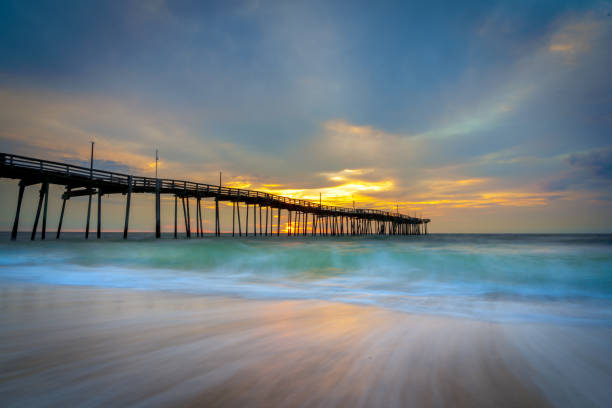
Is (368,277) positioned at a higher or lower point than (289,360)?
lower

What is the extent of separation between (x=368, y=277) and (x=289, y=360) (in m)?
7.31

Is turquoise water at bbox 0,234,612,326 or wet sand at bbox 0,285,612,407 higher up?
wet sand at bbox 0,285,612,407

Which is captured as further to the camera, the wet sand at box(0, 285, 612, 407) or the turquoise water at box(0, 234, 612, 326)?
the turquoise water at box(0, 234, 612, 326)

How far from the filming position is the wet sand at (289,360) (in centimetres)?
188

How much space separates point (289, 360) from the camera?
2.45 meters

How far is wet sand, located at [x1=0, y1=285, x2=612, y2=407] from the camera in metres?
1.88

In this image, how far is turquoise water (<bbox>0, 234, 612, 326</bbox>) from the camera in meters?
5.40

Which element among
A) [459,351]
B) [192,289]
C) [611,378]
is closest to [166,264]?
[192,289]

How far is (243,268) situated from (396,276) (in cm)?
570

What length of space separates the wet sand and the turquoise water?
1.42 metres

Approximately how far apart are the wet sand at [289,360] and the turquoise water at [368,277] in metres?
1.42

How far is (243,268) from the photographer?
11523 mm

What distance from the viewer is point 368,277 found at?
9375 millimetres

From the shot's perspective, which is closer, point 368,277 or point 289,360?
point 289,360
